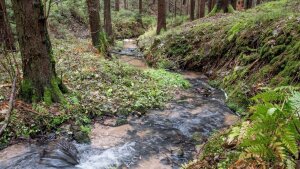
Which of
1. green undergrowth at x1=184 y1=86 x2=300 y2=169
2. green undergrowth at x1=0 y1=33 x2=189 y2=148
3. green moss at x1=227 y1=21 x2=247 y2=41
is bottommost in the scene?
green undergrowth at x1=0 y1=33 x2=189 y2=148

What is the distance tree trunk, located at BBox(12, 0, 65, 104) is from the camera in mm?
6398

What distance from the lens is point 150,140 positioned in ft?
21.3

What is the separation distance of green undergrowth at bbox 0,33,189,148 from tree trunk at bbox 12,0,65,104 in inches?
7.9

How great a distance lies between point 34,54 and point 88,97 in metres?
1.80

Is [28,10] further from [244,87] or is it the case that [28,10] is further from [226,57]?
[226,57]

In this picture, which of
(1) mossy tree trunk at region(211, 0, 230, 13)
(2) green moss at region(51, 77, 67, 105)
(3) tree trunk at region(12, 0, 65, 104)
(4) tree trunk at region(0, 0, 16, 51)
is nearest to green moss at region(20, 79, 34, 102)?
(3) tree trunk at region(12, 0, 65, 104)

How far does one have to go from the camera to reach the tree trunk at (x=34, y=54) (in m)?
6.40

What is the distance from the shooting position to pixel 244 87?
853 centimetres

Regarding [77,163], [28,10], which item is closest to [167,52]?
[28,10]

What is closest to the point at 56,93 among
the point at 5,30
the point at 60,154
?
the point at 60,154

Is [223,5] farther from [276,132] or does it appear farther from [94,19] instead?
[276,132]

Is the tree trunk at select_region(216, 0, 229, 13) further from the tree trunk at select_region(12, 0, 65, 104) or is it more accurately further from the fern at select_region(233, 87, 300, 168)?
the fern at select_region(233, 87, 300, 168)

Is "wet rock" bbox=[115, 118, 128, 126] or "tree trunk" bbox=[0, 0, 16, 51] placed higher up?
"tree trunk" bbox=[0, 0, 16, 51]

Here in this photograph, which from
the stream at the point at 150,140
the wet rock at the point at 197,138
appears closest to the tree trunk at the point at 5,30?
the stream at the point at 150,140
